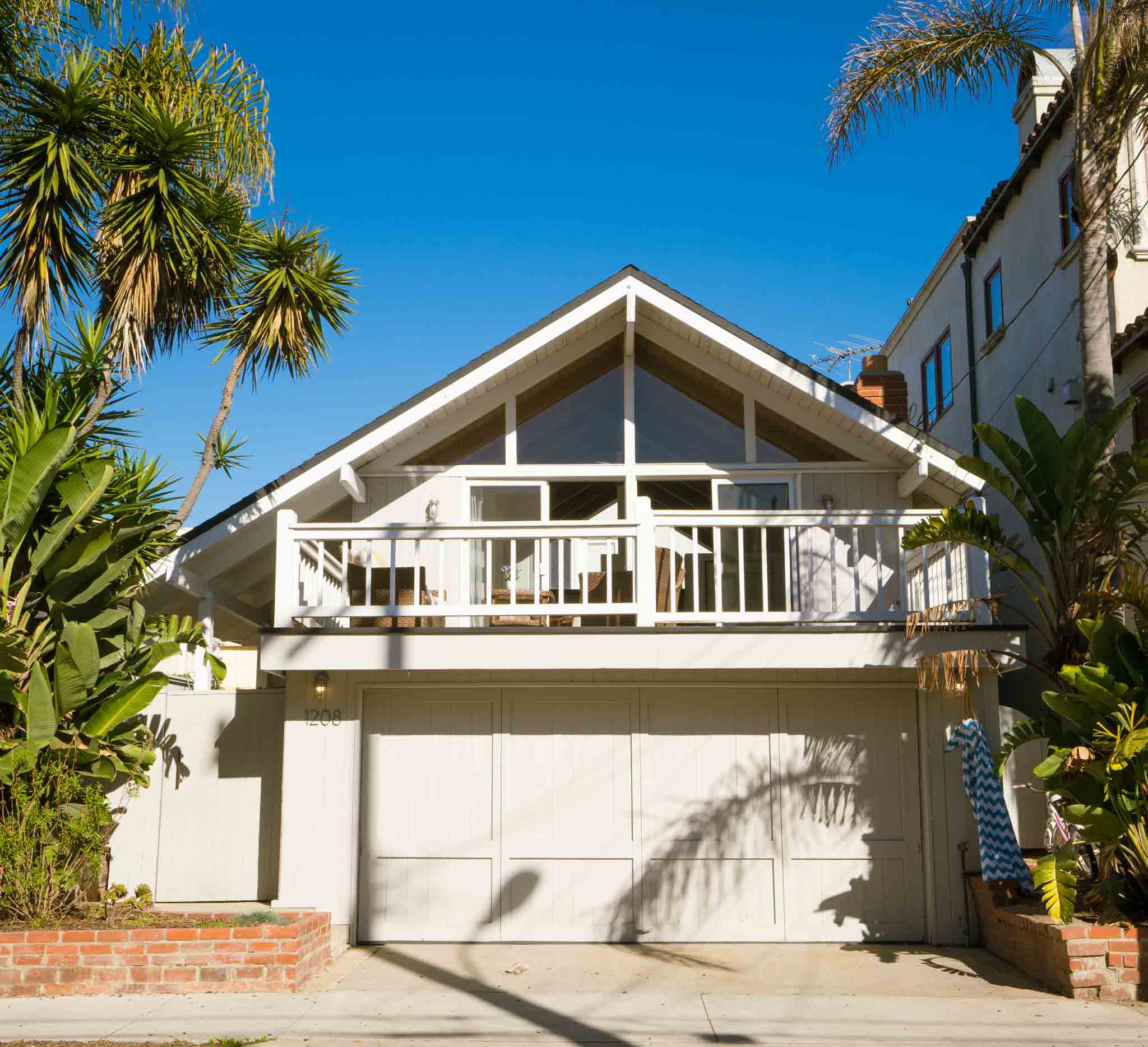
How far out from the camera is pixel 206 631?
36.3ft

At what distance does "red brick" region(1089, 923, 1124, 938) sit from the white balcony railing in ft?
9.38

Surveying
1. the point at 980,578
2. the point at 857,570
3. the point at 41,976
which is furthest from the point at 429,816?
the point at 980,578

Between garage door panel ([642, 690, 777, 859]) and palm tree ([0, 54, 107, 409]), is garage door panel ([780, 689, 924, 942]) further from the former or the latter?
palm tree ([0, 54, 107, 409])

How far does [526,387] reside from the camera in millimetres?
12062

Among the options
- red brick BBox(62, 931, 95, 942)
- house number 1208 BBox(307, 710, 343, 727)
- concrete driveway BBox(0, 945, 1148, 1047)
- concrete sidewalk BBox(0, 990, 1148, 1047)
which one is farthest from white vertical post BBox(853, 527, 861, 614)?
red brick BBox(62, 931, 95, 942)

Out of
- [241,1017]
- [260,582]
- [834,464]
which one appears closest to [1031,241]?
[834,464]

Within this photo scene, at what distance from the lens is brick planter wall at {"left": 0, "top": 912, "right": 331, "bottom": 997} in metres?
7.90

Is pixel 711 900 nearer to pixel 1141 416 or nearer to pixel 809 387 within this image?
pixel 809 387

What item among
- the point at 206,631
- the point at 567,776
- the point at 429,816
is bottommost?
the point at 429,816

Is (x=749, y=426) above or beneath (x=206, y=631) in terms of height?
above

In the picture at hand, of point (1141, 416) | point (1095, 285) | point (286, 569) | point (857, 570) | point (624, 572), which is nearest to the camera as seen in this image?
point (1095, 285)

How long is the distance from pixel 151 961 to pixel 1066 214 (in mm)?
12079

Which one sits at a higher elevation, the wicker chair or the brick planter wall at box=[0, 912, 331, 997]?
the wicker chair

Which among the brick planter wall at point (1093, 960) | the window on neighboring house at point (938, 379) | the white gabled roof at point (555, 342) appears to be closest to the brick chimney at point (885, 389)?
the white gabled roof at point (555, 342)
